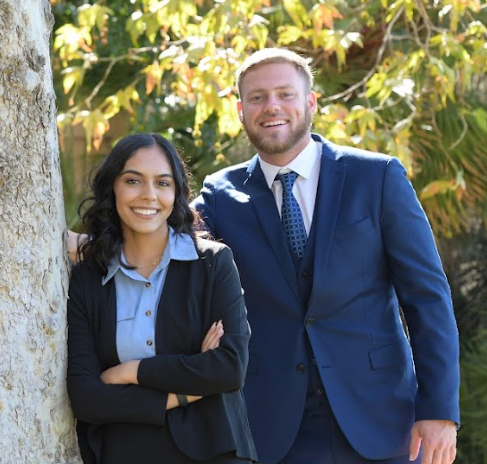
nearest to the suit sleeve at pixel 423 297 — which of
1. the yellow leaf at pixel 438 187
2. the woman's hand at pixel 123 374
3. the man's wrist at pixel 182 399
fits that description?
the man's wrist at pixel 182 399

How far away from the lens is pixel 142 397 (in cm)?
288

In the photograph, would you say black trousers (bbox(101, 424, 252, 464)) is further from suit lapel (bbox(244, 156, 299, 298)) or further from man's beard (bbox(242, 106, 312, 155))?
man's beard (bbox(242, 106, 312, 155))

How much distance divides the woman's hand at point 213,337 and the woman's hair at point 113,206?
0.35 meters

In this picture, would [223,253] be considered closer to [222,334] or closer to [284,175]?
[222,334]

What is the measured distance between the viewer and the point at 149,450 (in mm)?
2904

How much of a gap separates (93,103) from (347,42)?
7.36 feet

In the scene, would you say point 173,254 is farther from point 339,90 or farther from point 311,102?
point 339,90

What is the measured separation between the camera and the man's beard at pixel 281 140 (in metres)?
3.68

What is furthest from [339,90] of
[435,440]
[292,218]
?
[435,440]

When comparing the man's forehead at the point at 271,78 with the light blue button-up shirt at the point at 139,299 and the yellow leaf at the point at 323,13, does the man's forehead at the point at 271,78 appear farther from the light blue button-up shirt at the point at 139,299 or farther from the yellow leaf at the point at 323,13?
the yellow leaf at the point at 323,13

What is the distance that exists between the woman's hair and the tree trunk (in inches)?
7.0

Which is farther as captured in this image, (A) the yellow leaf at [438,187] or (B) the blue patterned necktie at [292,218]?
(A) the yellow leaf at [438,187]

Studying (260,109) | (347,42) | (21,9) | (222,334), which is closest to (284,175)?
(260,109)

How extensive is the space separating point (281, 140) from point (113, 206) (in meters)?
0.73
